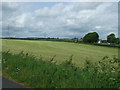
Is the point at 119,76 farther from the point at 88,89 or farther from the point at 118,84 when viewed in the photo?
the point at 88,89

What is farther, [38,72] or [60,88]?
[38,72]

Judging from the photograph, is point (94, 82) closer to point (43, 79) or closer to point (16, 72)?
point (43, 79)

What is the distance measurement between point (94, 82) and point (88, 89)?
583mm

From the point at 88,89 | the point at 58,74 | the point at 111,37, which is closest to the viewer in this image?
the point at 88,89

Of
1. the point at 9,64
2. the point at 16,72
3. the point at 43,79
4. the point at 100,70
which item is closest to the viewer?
the point at 43,79

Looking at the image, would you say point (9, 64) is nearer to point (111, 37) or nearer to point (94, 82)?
point (94, 82)

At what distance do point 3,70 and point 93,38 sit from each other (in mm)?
103457

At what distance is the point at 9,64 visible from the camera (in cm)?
701

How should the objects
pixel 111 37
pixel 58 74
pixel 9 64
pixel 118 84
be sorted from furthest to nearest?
pixel 111 37
pixel 9 64
pixel 58 74
pixel 118 84

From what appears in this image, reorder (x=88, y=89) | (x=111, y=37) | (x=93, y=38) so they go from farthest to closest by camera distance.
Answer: (x=111, y=37), (x=93, y=38), (x=88, y=89)

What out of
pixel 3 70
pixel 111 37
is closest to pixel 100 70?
pixel 3 70

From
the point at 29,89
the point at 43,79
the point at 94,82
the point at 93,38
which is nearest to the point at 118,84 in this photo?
the point at 94,82

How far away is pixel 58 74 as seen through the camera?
17.5 feet

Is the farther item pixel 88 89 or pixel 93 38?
pixel 93 38
